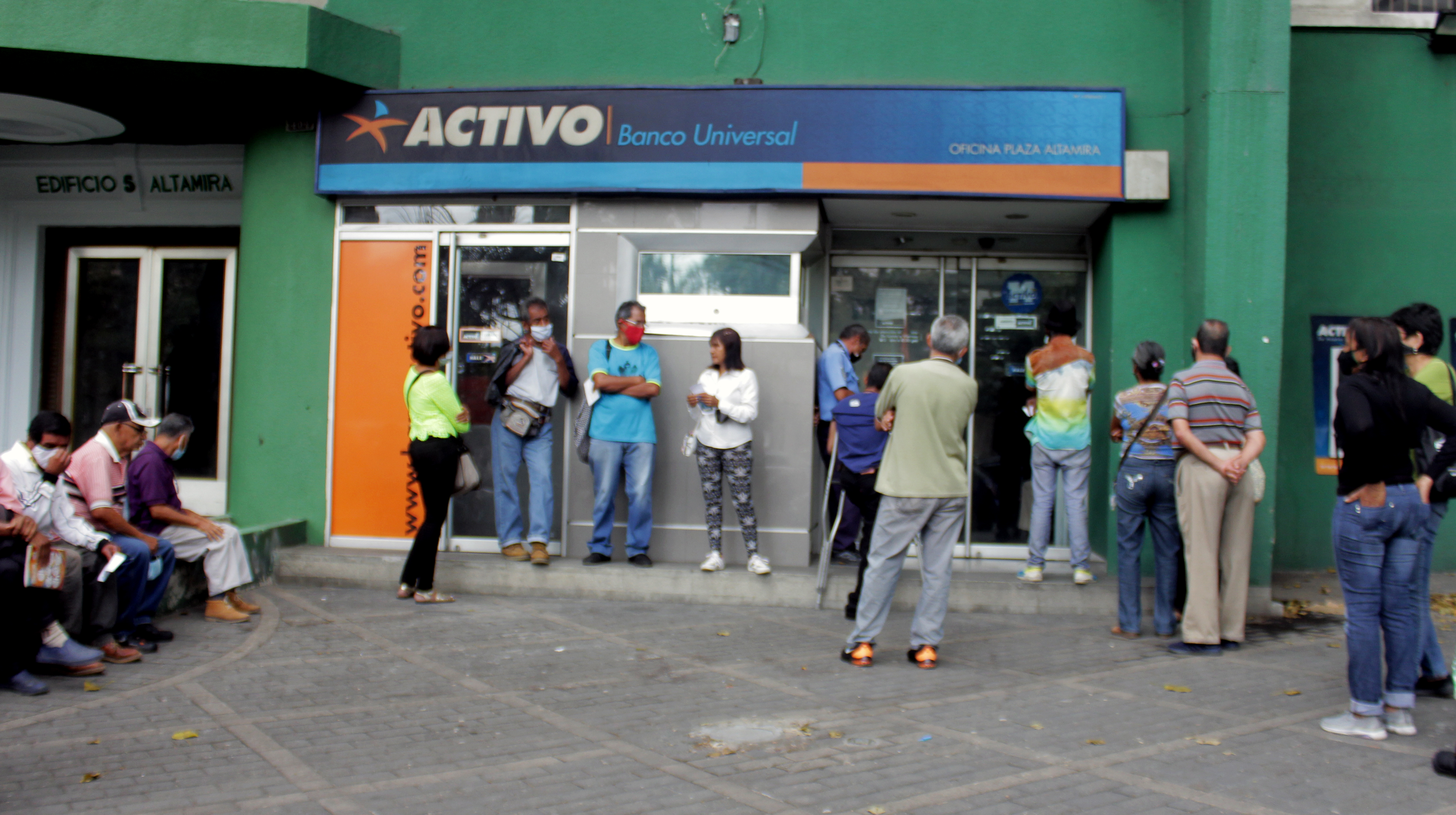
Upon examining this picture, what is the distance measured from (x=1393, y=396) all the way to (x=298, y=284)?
7.61m

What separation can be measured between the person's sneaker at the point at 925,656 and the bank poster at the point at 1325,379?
4.56 meters

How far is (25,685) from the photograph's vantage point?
16.4 ft

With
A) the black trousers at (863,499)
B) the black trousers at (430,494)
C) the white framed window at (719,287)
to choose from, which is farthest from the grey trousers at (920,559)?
the black trousers at (430,494)

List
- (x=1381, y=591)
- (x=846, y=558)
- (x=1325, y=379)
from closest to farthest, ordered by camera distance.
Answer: (x=1381, y=591) → (x=846, y=558) → (x=1325, y=379)

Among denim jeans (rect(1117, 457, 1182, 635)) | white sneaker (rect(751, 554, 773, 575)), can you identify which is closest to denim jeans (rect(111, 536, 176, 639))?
white sneaker (rect(751, 554, 773, 575))

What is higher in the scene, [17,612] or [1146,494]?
[1146,494]

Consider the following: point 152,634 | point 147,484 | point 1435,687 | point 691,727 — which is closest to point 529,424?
point 147,484

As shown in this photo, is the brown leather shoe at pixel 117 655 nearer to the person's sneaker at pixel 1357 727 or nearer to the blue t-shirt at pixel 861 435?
the blue t-shirt at pixel 861 435

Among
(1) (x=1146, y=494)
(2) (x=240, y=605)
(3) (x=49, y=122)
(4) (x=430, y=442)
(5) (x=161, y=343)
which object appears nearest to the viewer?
(1) (x=1146, y=494)

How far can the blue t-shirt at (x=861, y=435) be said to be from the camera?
6.73 meters

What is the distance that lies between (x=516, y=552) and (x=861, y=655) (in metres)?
3.15

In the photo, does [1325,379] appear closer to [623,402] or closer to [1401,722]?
[1401,722]

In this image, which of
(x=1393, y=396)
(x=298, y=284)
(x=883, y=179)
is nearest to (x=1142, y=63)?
(x=883, y=179)

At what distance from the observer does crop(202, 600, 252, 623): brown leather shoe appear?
667 centimetres
